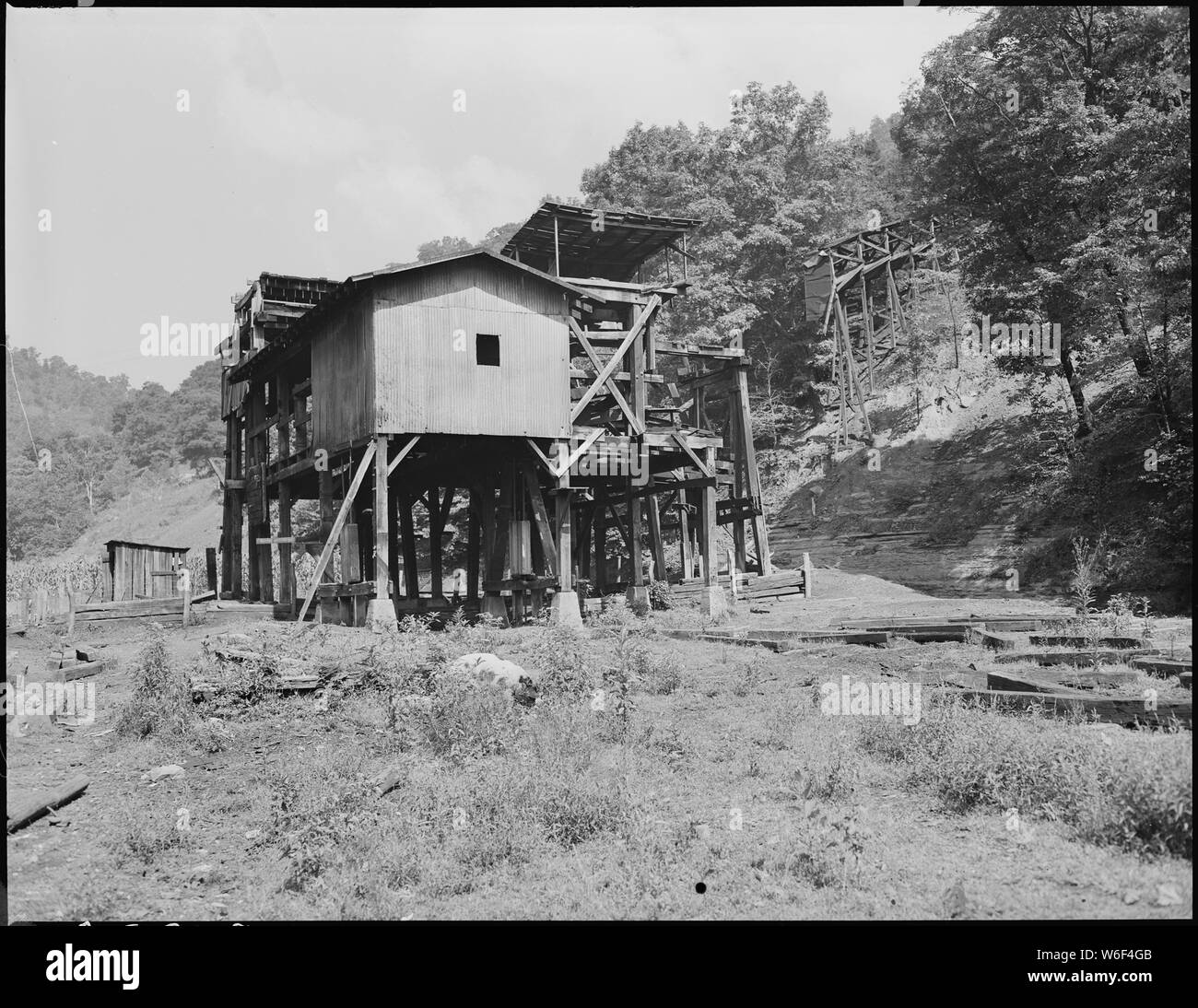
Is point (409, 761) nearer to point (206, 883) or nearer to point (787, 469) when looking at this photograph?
point (206, 883)

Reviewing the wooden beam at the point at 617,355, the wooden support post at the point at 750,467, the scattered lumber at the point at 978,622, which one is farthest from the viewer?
the wooden support post at the point at 750,467

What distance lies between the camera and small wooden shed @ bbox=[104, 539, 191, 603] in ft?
90.7

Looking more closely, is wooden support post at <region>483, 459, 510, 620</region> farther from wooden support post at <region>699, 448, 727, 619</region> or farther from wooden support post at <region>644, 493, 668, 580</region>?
wooden support post at <region>644, 493, 668, 580</region>

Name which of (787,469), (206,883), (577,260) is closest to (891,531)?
(787,469)

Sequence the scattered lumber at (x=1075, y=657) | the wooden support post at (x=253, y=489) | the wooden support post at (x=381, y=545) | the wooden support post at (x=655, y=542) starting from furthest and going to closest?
the wooden support post at (x=253, y=489), the wooden support post at (x=655, y=542), the wooden support post at (x=381, y=545), the scattered lumber at (x=1075, y=657)

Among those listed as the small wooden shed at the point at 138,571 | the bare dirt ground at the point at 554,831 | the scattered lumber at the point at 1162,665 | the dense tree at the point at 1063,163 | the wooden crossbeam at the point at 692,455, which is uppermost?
the dense tree at the point at 1063,163

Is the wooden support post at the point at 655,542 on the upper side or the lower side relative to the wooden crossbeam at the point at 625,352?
lower

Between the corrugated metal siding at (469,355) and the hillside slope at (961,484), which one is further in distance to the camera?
the hillside slope at (961,484)

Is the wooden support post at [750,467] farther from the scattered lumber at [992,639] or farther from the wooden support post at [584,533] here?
the scattered lumber at [992,639]

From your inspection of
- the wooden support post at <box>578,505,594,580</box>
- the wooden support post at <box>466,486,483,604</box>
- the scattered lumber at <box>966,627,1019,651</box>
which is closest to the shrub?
the scattered lumber at <box>966,627,1019,651</box>

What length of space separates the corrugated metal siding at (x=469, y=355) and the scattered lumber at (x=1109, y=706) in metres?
13.1

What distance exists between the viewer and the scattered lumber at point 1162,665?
11.0 metres

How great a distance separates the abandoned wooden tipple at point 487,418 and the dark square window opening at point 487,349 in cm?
6

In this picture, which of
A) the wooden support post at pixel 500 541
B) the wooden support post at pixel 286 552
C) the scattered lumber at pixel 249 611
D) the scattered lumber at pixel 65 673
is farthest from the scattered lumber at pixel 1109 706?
the wooden support post at pixel 286 552
